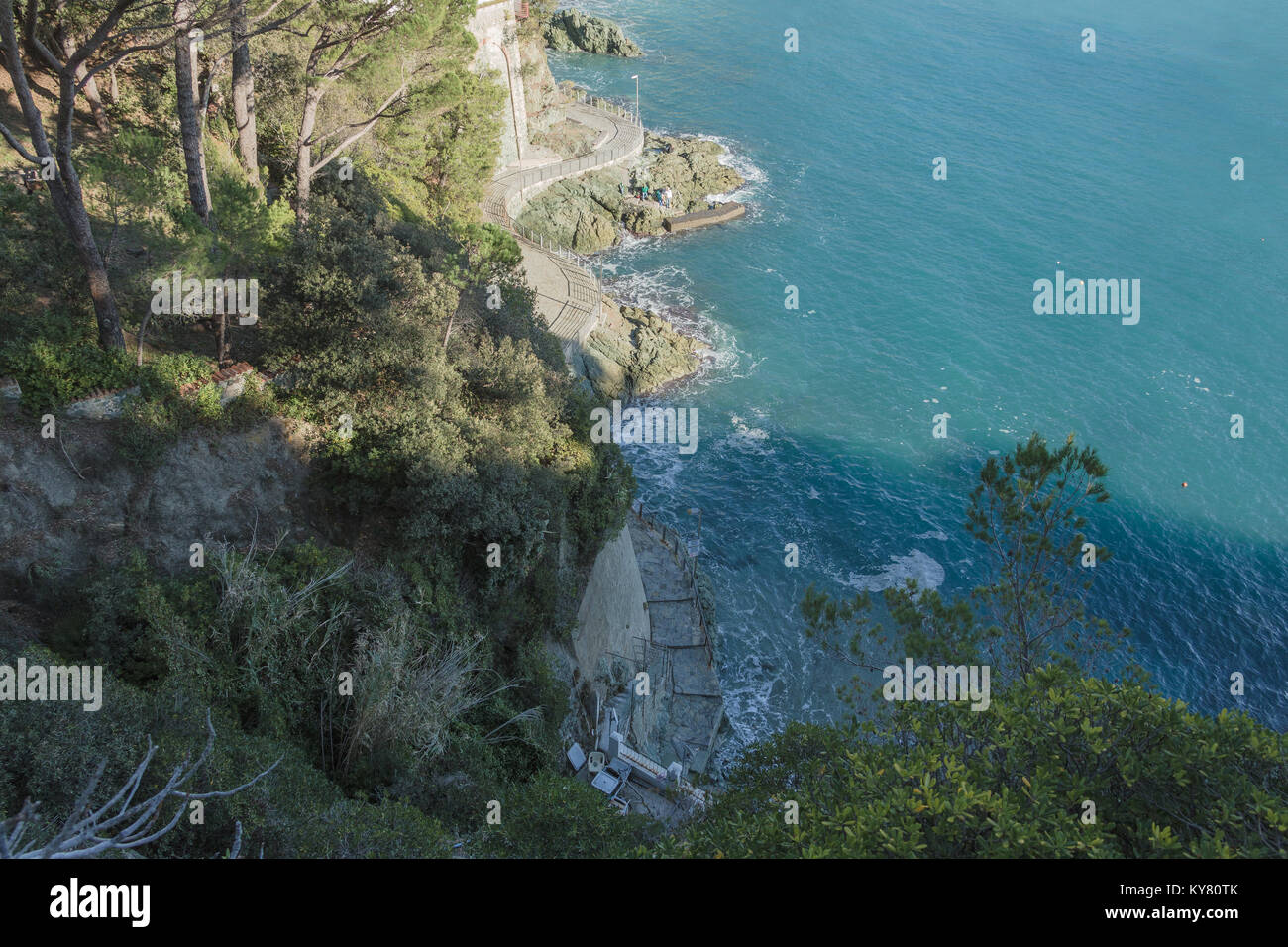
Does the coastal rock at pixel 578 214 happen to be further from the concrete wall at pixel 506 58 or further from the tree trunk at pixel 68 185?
the tree trunk at pixel 68 185

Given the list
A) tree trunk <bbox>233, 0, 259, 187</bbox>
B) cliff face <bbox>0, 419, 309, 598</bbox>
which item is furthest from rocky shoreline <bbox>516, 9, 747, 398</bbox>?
cliff face <bbox>0, 419, 309, 598</bbox>

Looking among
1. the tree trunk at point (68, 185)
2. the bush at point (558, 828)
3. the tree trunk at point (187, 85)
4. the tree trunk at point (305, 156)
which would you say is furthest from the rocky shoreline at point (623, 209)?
the bush at point (558, 828)

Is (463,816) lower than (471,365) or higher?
lower

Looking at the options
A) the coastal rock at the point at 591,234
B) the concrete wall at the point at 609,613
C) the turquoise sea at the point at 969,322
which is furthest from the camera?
the coastal rock at the point at 591,234

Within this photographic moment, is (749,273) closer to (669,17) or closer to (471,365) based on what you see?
(471,365)

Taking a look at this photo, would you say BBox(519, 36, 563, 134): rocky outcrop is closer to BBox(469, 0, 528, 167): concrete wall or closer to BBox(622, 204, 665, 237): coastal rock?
BBox(469, 0, 528, 167): concrete wall
